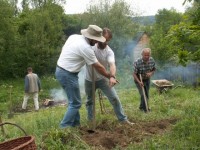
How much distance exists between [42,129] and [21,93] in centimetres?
1323

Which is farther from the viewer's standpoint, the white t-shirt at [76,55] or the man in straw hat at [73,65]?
the man in straw hat at [73,65]

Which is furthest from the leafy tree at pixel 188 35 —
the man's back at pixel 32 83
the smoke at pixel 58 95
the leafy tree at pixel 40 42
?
the leafy tree at pixel 40 42

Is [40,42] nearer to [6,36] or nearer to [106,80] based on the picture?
[6,36]

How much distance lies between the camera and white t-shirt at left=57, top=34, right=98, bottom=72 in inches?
218

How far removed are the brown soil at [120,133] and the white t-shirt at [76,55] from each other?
3.50 ft

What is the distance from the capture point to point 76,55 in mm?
5699

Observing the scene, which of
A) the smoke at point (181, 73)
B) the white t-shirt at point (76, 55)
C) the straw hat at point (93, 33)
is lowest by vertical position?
the smoke at point (181, 73)

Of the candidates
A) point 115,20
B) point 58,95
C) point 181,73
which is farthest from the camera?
point 115,20

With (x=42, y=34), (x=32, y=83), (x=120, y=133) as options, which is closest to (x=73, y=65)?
(x=120, y=133)

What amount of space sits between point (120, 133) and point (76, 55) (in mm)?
A: 1441

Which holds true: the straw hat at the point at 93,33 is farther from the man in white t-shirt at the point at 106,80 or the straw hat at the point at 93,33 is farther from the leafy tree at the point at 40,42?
the leafy tree at the point at 40,42

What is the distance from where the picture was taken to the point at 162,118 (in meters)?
7.01

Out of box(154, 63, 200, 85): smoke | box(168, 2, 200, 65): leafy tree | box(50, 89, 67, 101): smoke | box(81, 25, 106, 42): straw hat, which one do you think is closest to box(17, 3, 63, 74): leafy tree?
box(50, 89, 67, 101): smoke

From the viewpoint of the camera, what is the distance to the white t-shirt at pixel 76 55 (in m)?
5.54
